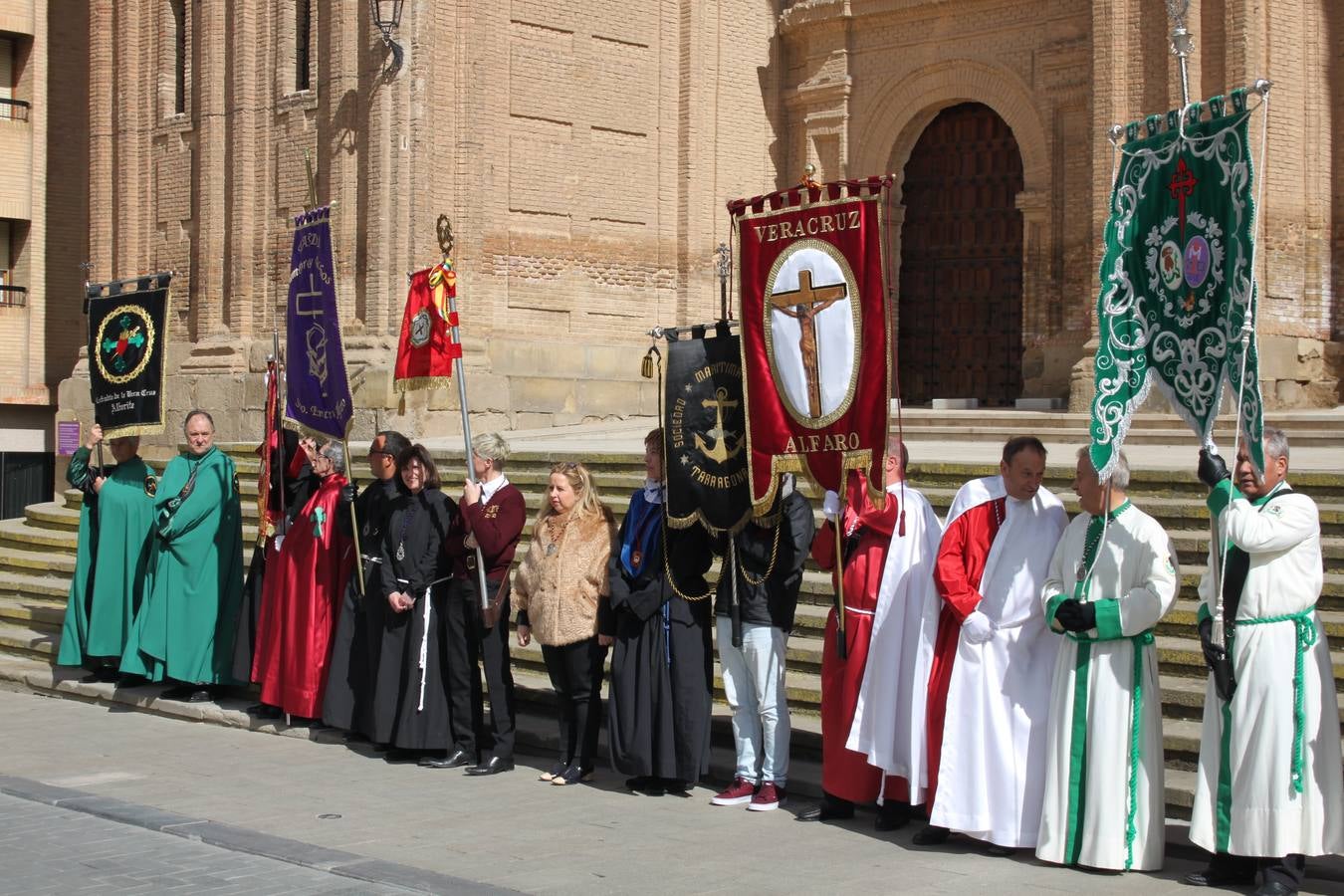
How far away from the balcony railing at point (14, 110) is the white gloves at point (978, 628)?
929 inches

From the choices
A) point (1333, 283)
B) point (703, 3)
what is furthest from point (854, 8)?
point (1333, 283)

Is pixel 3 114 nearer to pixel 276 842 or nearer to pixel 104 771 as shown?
pixel 104 771

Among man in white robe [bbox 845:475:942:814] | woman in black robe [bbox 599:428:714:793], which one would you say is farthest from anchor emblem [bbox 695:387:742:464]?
man in white robe [bbox 845:475:942:814]

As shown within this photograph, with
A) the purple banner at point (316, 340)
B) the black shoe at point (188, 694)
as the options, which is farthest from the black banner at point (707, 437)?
the black shoe at point (188, 694)

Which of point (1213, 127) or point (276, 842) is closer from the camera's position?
point (1213, 127)

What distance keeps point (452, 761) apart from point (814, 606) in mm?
2693

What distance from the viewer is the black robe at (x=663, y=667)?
335 inches

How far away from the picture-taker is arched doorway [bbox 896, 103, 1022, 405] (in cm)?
2095

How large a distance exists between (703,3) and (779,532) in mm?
14980

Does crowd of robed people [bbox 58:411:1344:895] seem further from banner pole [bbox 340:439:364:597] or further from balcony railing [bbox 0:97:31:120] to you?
balcony railing [bbox 0:97:31:120]

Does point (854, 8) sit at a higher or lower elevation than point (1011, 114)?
higher

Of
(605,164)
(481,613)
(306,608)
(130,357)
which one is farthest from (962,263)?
(481,613)

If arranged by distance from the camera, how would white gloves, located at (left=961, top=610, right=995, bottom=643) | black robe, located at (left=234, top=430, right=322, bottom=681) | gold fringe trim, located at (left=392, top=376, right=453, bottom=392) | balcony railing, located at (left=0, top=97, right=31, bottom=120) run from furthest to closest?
balcony railing, located at (left=0, top=97, right=31, bottom=120) < black robe, located at (left=234, top=430, right=322, bottom=681) < gold fringe trim, located at (left=392, top=376, right=453, bottom=392) < white gloves, located at (left=961, top=610, right=995, bottom=643)

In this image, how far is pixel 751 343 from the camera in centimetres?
837
